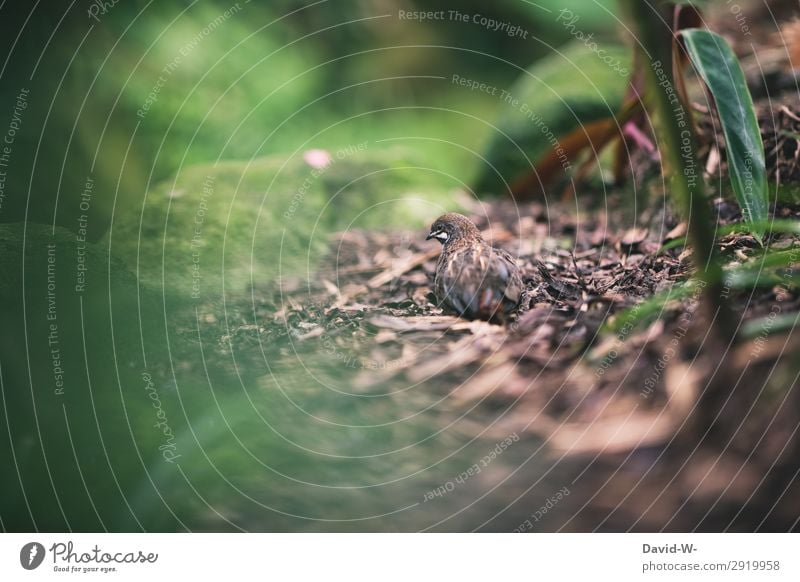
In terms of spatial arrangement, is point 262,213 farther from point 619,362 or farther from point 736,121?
point 736,121

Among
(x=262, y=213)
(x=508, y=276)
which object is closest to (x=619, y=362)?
(x=508, y=276)

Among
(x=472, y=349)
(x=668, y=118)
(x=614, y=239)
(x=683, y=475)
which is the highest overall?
(x=668, y=118)

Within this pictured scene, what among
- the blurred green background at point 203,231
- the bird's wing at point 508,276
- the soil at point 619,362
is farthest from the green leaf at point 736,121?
the blurred green background at point 203,231

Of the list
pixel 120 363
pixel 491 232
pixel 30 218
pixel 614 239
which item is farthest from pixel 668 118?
pixel 30 218

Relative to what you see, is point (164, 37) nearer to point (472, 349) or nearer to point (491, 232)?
point (491, 232)

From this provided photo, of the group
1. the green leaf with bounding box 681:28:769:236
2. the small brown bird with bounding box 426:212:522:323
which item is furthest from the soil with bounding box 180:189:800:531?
the green leaf with bounding box 681:28:769:236

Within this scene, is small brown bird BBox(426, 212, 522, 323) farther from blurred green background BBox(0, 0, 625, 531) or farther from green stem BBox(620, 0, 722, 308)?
green stem BBox(620, 0, 722, 308)

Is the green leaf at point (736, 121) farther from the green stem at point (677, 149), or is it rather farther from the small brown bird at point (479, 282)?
the small brown bird at point (479, 282)
